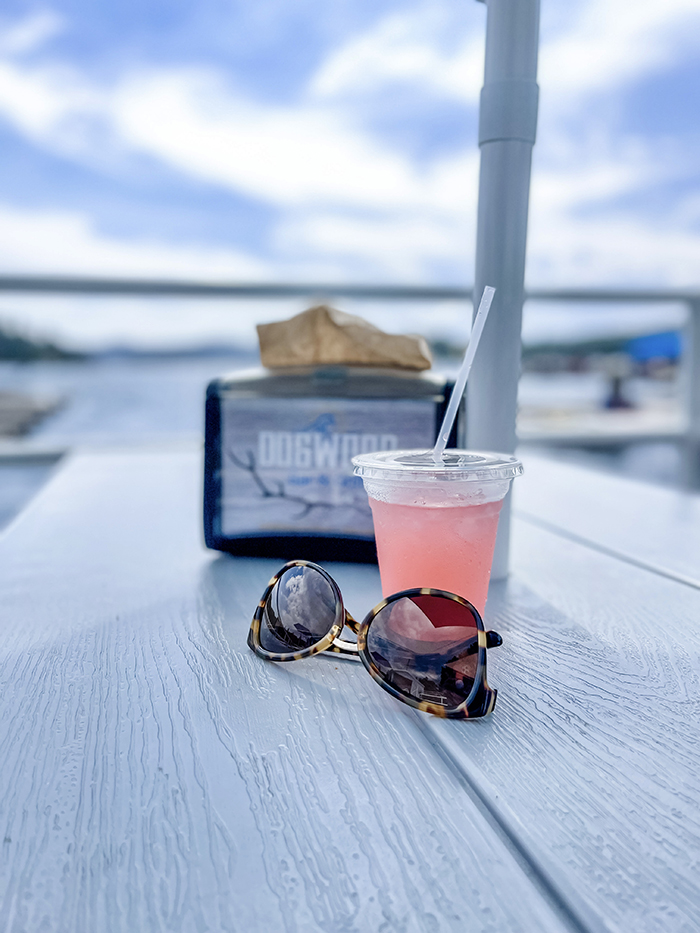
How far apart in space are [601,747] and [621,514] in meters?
0.64

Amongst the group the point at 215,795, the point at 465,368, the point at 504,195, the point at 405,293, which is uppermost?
the point at 405,293

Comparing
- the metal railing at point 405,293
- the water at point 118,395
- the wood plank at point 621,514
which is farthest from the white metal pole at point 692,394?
the water at point 118,395

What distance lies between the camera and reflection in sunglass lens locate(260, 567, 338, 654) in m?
0.45

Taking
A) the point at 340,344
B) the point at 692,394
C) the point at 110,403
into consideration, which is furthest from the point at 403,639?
the point at 692,394

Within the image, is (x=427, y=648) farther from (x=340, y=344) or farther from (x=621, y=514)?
(x=621, y=514)

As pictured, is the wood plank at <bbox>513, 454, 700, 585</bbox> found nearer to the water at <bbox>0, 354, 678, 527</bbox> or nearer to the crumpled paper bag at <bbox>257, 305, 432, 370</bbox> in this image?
the crumpled paper bag at <bbox>257, 305, 432, 370</bbox>

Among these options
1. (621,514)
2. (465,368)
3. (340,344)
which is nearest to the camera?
(465,368)

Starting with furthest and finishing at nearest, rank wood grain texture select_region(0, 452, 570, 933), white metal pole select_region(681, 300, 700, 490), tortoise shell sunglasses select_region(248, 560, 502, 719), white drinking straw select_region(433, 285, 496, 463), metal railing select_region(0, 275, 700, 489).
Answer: white metal pole select_region(681, 300, 700, 490) → metal railing select_region(0, 275, 700, 489) → white drinking straw select_region(433, 285, 496, 463) → tortoise shell sunglasses select_region(248, 560, 502, 719) → wood grain texture select_region(0, 452, 570, 933)

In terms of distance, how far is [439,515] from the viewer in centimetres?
47

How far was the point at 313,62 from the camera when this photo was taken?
20.7ft

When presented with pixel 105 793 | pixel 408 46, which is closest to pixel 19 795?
pixel 105 793

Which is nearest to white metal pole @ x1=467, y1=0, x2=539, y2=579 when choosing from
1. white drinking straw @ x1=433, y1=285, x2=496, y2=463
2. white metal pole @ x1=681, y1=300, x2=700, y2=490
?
white drinking straw @ x1=433, y1=285, x2=496, y2=463

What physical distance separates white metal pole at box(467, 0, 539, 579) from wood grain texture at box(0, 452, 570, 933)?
233 mm

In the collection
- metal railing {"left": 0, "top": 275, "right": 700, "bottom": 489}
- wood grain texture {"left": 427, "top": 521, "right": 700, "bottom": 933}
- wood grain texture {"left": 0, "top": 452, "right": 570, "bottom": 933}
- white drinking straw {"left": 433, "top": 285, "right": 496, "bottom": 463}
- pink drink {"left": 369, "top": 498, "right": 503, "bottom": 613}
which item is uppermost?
metal railing {"left": 0, "top": 275, "right": 700, "bottom": 489}
